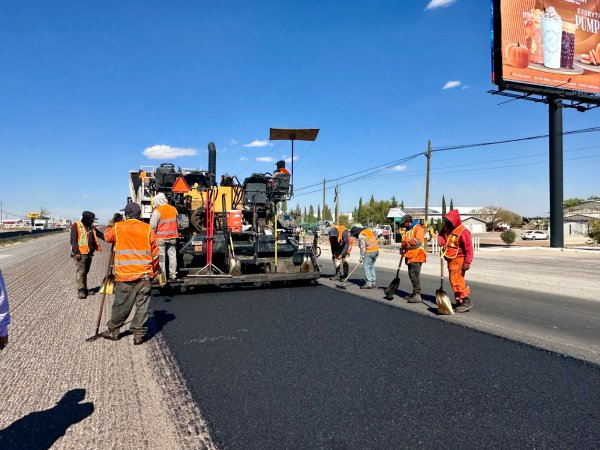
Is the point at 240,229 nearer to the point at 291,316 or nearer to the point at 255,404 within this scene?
the point at 291,316

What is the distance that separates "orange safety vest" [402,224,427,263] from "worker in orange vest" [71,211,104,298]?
5725mm

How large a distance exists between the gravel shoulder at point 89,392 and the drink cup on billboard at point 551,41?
1077 inches

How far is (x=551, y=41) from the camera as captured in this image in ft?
80.3

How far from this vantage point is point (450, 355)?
4539mm

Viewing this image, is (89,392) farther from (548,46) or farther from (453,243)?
(548,46)

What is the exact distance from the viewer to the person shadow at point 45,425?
2764mm

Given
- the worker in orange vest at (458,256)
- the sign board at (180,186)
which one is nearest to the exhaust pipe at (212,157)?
the sign board at (180,186)

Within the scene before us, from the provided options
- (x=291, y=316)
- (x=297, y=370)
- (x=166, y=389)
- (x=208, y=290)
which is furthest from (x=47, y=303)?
(x=297, y=370)

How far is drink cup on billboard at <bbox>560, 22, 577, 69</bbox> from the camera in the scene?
973 inches

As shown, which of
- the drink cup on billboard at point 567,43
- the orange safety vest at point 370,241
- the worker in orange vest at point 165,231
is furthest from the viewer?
the drink cup on billboard at point 567,43

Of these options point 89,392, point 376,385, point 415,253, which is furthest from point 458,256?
point 89,392

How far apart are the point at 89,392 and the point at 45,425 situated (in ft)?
1.91

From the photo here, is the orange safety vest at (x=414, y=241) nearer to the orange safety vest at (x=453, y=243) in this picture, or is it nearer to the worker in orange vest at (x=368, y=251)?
the orange safety vest at (x=453, y=243)

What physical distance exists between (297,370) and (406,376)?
3.27 feet
